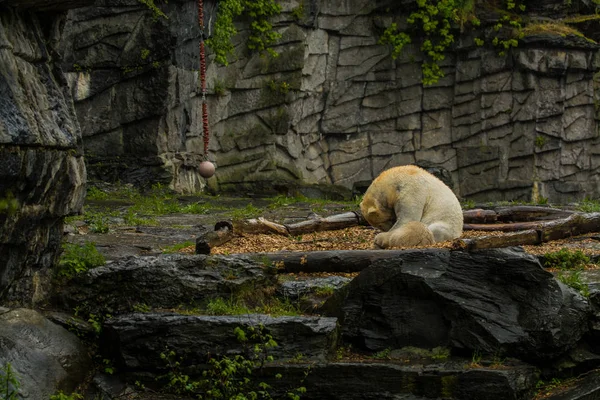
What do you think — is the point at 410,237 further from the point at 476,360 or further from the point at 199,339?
the point at 199,339

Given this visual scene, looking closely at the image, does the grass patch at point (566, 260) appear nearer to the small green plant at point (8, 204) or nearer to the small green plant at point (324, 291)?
the small green plant at point (324, 291)

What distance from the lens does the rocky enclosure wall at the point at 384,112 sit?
84.0 feet

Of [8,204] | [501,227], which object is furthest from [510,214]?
[8,204]

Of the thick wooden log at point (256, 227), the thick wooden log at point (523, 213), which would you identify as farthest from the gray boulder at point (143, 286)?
the thick wooden log at point (523, 213)

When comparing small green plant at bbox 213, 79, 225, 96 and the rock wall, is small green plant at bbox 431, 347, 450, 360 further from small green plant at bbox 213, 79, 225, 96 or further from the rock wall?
small green plant at bbox 213, 79, 225, 96

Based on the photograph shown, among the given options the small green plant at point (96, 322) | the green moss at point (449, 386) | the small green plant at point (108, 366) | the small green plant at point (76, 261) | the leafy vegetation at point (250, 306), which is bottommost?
the small green plant at point (108, 366)

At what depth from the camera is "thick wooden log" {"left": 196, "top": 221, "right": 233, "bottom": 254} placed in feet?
33.5

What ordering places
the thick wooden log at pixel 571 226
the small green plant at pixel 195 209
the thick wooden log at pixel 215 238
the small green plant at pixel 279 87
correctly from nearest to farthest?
the thick wooden log at pixel 215 238
the thick wooden log at pixel 571 226
the small green plant at pixel 195 209
the small green plant at pixel 279 87

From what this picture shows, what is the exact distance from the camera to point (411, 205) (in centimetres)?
1113

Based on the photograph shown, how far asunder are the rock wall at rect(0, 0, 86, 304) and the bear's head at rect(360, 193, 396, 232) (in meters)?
4.28

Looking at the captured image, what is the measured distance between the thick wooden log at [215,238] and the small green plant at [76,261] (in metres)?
1.56

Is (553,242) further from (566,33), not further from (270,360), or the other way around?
(566,33)

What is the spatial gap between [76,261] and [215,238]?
2529 mm

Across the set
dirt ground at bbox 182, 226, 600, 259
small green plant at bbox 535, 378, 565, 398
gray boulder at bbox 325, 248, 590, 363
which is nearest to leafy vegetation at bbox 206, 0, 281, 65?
dirt ground at bbox 182, 226, 600, 259
